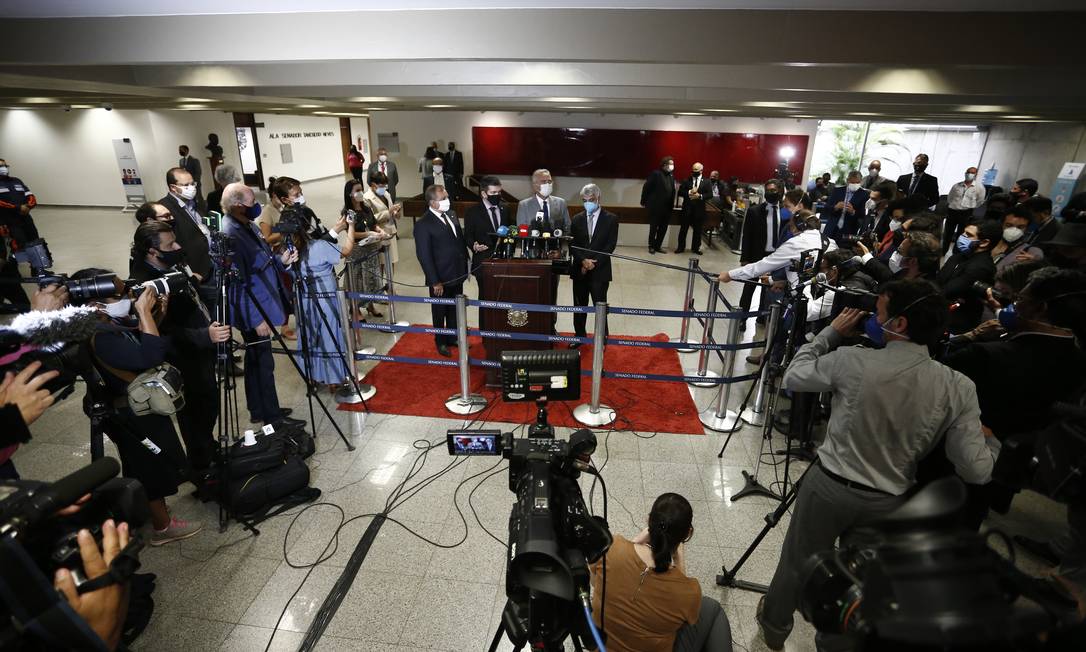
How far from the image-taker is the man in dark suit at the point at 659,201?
9.91 m

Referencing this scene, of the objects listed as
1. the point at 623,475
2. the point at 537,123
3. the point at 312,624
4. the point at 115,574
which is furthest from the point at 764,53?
the point at 537,123

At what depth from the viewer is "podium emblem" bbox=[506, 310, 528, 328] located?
183 inches

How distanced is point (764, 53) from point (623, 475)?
2.75 m

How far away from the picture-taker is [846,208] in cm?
902

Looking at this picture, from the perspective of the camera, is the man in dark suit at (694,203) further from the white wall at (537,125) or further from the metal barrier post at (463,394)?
the metal barrier post at (463,394)

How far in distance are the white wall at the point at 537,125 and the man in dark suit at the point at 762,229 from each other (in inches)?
306

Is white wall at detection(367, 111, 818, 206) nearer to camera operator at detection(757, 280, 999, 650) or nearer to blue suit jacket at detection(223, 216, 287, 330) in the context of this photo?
blue suit jacket at detection(223, 216, 287, 330)

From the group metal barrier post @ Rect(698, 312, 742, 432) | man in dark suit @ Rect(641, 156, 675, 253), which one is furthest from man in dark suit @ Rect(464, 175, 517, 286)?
man in dark suit @ Rect(641, 156, 675, 253)

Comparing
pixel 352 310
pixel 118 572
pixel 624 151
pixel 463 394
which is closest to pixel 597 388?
pixel 463 394

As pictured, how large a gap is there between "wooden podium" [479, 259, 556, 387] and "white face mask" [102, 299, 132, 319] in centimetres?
259

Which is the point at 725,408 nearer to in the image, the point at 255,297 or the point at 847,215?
the point at 255,297

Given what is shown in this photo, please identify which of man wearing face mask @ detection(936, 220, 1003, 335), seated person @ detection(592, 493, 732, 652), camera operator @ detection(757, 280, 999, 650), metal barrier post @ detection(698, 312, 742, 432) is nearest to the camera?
seated person @ detection(592, 493, 732, 652)

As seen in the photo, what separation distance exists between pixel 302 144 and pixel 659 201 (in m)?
15.3

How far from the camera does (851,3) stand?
2156 millimetres
